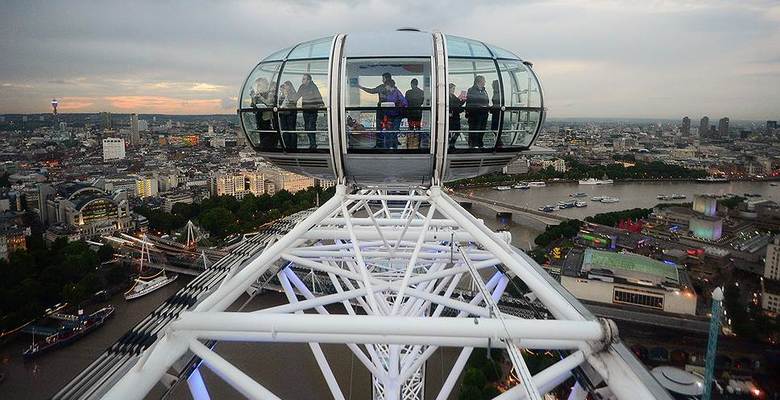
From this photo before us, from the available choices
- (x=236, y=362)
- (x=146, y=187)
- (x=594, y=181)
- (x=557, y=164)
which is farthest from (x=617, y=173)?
(x=236, y=362)

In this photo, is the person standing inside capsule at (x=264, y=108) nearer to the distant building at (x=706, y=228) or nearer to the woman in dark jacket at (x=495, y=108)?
the woman in dark jacket at (x=495, y=108)

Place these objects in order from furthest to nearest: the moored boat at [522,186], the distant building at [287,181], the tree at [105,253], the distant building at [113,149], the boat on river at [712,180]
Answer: the distant building at [113,149], the boat on river at [712,180], the moored boat at [522,186], the distant building at [287,181], the tree at [105,253]

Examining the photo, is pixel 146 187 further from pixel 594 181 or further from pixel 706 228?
pixel 706 228

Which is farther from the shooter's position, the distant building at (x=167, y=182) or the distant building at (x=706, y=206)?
the distant building at (x=167, y=182)

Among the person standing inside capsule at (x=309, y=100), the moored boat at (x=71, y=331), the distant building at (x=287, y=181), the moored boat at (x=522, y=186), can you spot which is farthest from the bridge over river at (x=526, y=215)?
the person standing inside capsule at (x=309, y=100)

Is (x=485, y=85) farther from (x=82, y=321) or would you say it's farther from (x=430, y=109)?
(x=82, y=321)

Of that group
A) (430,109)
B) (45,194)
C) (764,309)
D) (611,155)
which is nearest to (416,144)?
(430,109)

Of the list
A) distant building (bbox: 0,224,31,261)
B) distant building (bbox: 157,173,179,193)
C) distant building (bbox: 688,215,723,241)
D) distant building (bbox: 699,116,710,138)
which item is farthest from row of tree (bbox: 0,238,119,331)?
distant building (bbox: 699,116,710,138)
